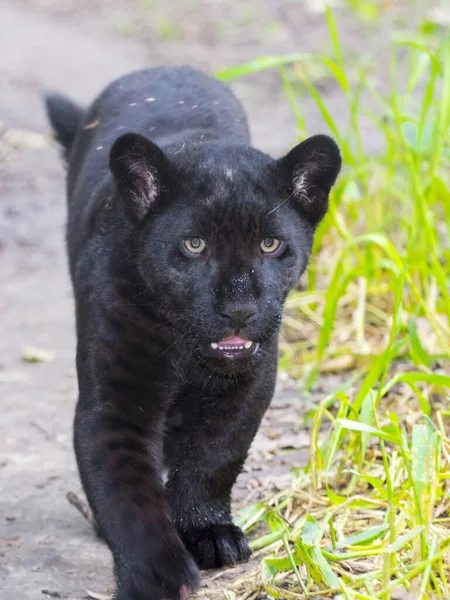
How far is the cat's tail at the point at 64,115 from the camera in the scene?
15.4 feet

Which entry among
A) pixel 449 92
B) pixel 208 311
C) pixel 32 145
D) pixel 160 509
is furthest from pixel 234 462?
pixel 32 145

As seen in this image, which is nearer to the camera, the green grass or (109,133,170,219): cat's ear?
the green grass

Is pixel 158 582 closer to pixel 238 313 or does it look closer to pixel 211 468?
pixel 211 468

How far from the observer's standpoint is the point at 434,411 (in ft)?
13.5

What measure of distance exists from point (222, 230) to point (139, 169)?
0.34 m

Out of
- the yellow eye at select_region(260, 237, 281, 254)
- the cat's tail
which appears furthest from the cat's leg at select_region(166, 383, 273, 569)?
the cat's tail

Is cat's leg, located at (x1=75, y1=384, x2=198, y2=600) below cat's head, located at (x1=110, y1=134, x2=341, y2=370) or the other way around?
below

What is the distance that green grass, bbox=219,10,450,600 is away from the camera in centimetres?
273

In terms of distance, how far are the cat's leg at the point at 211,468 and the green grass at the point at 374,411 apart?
15 cm

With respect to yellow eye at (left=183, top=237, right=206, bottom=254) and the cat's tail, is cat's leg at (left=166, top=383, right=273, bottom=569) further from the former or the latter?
the cat's tail

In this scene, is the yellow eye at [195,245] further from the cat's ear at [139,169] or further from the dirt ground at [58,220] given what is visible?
the dirt ground at [58,220]

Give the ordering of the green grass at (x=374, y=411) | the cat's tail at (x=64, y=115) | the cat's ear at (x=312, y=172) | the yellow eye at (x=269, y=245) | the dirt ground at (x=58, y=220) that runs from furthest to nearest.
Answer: the cat's tail at (x=64, y=115)
the dirt ground at (x=58, y=220)
the cat's ear at (x=312, y=172)
the yellow eye at (x=269, y=245)
the green grass at (x=374, y=411)

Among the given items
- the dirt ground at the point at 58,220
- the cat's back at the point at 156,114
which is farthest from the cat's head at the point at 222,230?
the dirt ground at the point at 58,220

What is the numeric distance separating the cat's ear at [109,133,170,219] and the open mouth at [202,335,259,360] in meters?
0.48
